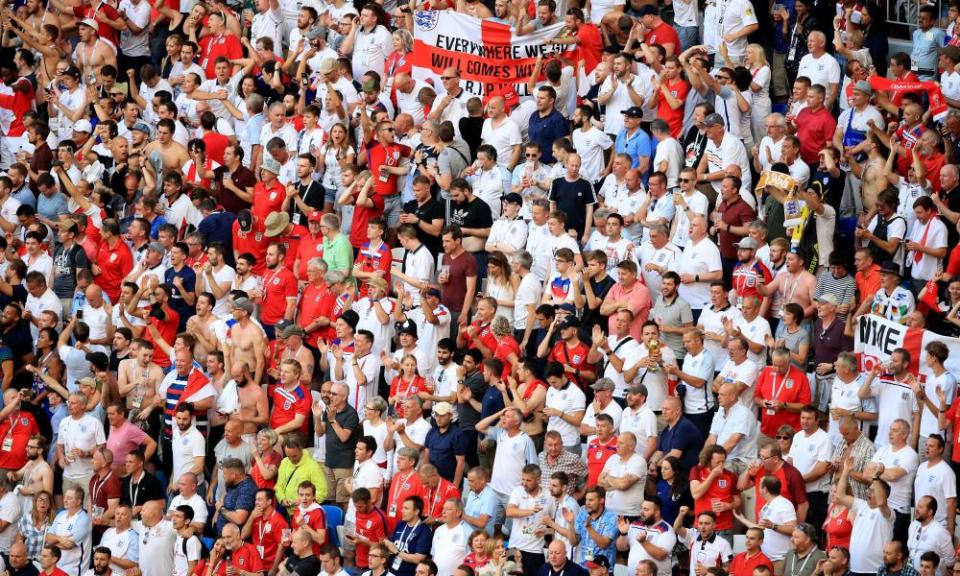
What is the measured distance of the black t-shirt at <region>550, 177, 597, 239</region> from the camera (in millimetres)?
18906

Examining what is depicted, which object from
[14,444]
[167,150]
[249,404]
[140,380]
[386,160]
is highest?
[386,160]

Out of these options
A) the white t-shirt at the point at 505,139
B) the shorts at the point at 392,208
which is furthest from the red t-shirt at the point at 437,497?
the white t-shirt at the point at 505,139

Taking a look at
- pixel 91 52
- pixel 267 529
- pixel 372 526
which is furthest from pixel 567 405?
pixel 91 52

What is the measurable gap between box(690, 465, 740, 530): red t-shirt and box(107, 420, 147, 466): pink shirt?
569 cm

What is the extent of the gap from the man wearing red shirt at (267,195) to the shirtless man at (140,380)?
7.09ft

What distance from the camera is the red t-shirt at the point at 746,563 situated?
49.8 ft

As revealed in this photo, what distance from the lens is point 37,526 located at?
723 inches

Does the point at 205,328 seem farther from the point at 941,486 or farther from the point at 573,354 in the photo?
the point at 941,486

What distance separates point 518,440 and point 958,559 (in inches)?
162

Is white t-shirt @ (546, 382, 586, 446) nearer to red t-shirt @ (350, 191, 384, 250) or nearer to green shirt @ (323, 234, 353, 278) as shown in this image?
green shirt @ (323, 234, 353, 278)

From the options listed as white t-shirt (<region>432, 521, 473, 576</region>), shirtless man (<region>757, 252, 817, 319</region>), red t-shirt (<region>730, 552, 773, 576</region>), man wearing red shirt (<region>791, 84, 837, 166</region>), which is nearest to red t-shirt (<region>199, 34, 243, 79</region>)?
man wearing red shirt (<region>791, 84, 837, 166</region>)

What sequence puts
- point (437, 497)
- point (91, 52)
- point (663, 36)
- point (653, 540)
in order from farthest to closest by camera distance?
point (91, 52)
point (663, 36)
point (437, 497)
point (653, 540)

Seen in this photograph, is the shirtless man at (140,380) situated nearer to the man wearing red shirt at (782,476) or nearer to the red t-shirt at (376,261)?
the red t-shirt at (376,261)

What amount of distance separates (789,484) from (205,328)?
253 inches
